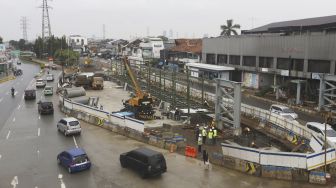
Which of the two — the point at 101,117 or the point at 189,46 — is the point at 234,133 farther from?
the point at 189,46

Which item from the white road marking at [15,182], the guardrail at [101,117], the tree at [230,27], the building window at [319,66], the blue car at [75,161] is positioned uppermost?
the tree at [230,27]

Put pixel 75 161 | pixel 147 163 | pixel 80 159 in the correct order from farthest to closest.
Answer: pixel 80 159
pixel 75 161
pixel 147 163

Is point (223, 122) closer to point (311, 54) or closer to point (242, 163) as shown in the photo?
point (242, 163)

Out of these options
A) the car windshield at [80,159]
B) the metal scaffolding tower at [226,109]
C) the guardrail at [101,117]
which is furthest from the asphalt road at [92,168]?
the metal scaffolding tower at [226,109]

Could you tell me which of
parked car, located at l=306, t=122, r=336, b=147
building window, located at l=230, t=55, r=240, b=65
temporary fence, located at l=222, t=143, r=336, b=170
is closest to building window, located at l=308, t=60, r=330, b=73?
building window, located at l=230, t=55, r=240, b=65

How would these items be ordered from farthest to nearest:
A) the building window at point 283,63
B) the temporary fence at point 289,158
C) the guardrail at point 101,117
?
the building window at point 283,63
the guardrail at point 101,117
the temporary fence at point 289,158

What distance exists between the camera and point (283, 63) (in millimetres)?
56656

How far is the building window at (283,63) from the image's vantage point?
55.7m

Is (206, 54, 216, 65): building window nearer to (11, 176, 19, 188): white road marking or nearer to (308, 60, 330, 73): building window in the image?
(308, 60, 330, 73): building window

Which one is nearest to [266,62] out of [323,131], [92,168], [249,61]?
[249,61]

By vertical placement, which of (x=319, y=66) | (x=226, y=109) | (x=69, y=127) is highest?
(x=319, y=66)

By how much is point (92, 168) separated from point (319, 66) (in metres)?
37.0

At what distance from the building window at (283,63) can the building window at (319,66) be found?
14.2ft

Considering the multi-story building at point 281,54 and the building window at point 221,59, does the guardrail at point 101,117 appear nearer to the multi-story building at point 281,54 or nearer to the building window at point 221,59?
the multi-story building at point 281,54
